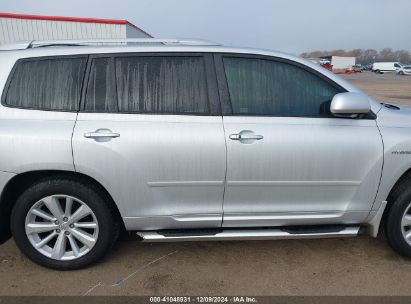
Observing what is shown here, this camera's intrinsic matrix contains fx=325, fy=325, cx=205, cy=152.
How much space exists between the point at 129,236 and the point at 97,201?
84 centimetres

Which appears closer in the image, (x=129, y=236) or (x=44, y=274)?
(x=44, y=274)

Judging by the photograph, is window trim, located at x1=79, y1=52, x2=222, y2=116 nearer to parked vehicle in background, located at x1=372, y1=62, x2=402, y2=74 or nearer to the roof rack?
the roof rack

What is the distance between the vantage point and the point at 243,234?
263cm

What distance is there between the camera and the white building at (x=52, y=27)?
35.0ft

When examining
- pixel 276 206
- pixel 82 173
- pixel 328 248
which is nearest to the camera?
pixel 82 173

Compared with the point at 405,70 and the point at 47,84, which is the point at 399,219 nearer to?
the point at 47,84

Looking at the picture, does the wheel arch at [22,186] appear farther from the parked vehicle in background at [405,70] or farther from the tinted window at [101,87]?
the parked vehicle in background at [405,70]

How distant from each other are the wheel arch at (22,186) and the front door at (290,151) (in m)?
1.04

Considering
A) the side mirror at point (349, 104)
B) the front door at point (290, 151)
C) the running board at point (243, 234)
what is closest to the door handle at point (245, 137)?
the front door at point (290, 151)

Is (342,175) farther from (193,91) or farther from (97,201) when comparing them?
(97,201)

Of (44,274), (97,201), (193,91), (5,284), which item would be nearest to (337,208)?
(193,91)

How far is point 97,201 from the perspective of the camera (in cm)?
254

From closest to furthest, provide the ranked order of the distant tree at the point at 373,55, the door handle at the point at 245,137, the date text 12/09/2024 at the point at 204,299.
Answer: the date text 12/09/2024 at the point at 204,299 < the door handle at the point at 245,137 < the distant tree at the point at 373,55

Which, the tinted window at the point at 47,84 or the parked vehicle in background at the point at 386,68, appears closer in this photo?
the tinted window at the point at 47,84
